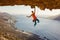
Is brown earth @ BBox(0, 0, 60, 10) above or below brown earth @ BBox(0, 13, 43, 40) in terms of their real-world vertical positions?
above

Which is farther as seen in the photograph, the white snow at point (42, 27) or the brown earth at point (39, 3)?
the white snow at point (42, 27)

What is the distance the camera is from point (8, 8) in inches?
143

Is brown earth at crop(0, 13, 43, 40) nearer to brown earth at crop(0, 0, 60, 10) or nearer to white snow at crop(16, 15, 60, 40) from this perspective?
white snow at crop(16, 15, 60, 40)

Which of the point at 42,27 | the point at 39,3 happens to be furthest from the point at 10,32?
the point at 39,3

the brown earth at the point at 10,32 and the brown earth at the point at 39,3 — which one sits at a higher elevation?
the brown earth at the point at 39,3

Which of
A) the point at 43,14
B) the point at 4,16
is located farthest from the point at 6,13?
the point at 43,14

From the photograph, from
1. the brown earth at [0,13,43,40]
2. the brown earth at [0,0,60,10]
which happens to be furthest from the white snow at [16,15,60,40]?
the brown earth at [0,0,60,10]

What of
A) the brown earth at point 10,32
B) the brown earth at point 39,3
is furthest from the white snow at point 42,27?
the brown earth at point 39,3

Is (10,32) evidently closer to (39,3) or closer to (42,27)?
(42,27)

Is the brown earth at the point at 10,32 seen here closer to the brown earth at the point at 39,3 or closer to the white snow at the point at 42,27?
the white snow at the point at 42,27

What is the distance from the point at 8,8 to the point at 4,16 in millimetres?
192

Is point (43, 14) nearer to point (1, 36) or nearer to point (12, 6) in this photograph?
point (12, 6)

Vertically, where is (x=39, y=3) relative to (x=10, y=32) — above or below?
above

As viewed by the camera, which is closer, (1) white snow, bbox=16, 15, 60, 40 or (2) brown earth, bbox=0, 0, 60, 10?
(2) brown earth, bbox=0, 0, 60, 10
